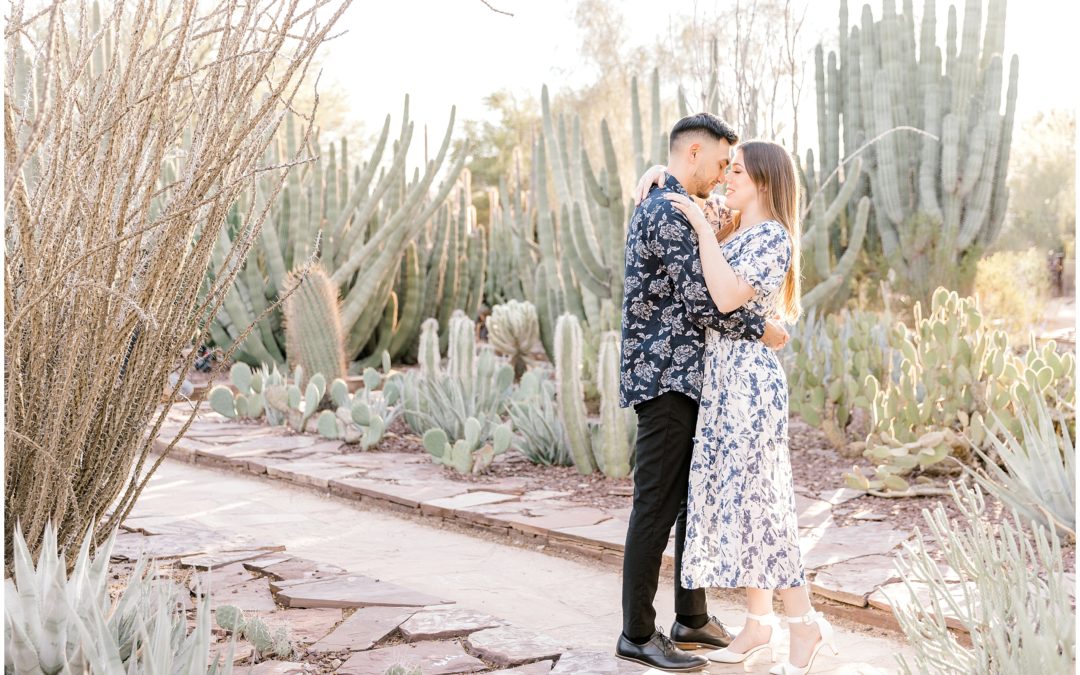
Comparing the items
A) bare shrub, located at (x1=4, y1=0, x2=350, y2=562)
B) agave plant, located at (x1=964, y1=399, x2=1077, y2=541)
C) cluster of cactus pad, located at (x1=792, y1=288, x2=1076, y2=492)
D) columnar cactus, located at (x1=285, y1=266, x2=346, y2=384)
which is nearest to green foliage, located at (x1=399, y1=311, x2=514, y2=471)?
columnar cactus, located at (x1=285, y1=266, x2=346, y2=384)

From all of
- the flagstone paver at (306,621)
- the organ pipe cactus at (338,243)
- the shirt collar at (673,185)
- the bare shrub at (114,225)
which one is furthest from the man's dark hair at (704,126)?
the organ pipe cactus at (338,243)

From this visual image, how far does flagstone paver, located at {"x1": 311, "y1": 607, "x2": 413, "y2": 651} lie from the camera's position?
124 inches

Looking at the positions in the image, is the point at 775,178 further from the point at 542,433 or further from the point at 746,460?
the point at 542,433

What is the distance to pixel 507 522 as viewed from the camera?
4.83 m

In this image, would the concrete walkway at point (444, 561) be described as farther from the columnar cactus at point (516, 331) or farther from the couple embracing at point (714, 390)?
the columnar cactus at point (516, 331)

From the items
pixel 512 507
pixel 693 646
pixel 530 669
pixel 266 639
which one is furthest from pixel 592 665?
pixel 512 507

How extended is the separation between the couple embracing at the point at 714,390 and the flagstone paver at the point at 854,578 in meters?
0.53

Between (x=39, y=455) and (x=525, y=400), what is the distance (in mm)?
4082

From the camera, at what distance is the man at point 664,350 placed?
308 cm

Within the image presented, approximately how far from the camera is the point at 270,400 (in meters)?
7.66

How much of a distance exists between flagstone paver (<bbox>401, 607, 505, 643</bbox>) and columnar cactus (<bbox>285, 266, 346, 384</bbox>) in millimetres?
5673

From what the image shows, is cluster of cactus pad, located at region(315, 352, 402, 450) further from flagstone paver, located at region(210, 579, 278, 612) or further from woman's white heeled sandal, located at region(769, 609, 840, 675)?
woman's white heeled sandal, located at region(769, 609, 840, 675)

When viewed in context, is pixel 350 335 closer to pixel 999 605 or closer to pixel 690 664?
pixel 690 664

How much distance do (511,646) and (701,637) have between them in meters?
0.62
